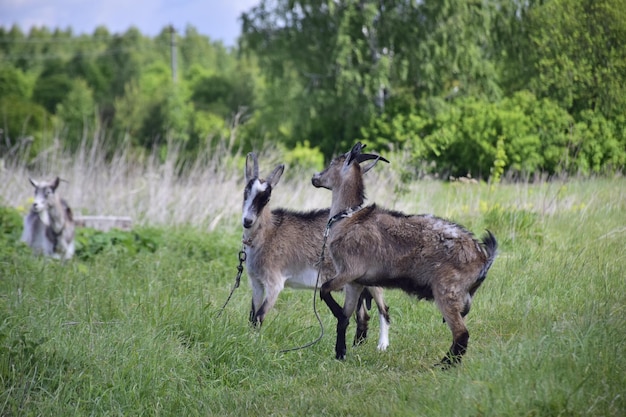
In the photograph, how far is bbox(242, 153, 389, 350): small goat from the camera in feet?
21.5

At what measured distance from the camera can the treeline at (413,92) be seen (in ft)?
26.7

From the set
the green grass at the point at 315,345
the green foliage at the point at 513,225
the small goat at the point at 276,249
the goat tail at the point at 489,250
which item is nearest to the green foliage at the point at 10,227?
the green grass at the point at 315,345

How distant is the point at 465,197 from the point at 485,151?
1.04m

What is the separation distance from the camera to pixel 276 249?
6961mm

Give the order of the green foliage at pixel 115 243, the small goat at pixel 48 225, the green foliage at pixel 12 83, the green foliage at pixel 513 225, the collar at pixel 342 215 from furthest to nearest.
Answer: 1. the green foliage at pixel 12 83
2. the small goat at pixel 48 225
3. the green foliage at pixel 115 243
4. the green foliage at pixel 513 225
5. the collar at pixel 342 215

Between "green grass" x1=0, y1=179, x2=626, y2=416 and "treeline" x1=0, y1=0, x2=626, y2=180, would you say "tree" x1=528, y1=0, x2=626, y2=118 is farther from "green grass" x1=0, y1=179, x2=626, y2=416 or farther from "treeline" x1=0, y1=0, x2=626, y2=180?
"green grass" x1=0, y1=179, x2=626, y2=416

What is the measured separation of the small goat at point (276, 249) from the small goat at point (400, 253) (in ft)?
1.88

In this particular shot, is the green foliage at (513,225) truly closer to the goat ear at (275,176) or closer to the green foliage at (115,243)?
the goat ear at (275,176)

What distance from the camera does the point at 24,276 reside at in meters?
7.79

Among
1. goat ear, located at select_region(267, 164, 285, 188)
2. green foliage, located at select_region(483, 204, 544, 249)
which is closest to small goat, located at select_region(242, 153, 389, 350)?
goat ear, located at select_region(267, 164, 285, 188)

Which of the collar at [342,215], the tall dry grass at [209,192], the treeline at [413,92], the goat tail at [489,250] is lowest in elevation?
the tall dry grass at [209,192]

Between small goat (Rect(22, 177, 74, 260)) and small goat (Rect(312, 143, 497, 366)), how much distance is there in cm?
503

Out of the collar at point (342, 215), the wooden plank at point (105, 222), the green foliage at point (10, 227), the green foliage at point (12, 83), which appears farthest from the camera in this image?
the green foliage at point (12, 83)

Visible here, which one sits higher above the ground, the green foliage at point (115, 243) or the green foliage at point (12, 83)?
the green foliage at point (12, 83)
